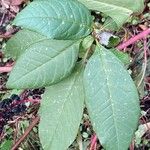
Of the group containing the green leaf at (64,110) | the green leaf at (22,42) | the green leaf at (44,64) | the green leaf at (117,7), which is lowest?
the green leaf at (64,110)

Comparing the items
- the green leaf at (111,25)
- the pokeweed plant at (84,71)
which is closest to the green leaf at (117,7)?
the green leaf at (111,25)

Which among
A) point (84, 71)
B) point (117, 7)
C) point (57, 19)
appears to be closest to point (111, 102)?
point (84, 71)

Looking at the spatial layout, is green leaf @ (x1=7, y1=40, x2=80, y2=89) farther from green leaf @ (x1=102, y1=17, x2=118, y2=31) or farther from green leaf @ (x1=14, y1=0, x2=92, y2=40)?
green leaf @ (x1=102, y1=17, x2=118, y2=31)

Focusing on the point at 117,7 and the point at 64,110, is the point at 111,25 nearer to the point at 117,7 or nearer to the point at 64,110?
the point at 117,7

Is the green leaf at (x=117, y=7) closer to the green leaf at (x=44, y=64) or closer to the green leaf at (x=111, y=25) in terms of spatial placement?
the green leaf at (x=111, y=25)

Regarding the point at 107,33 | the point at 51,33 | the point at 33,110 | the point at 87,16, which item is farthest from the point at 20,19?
the point at 33,110

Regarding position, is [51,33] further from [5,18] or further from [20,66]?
[5,18]

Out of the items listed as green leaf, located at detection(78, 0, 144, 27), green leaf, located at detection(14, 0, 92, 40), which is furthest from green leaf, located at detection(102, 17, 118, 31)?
green leaf, located at detection(14, 0, 92, 40)

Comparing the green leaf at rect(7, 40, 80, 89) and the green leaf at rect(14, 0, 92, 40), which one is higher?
the green leaf at rect(14, 0, 92, 40)
